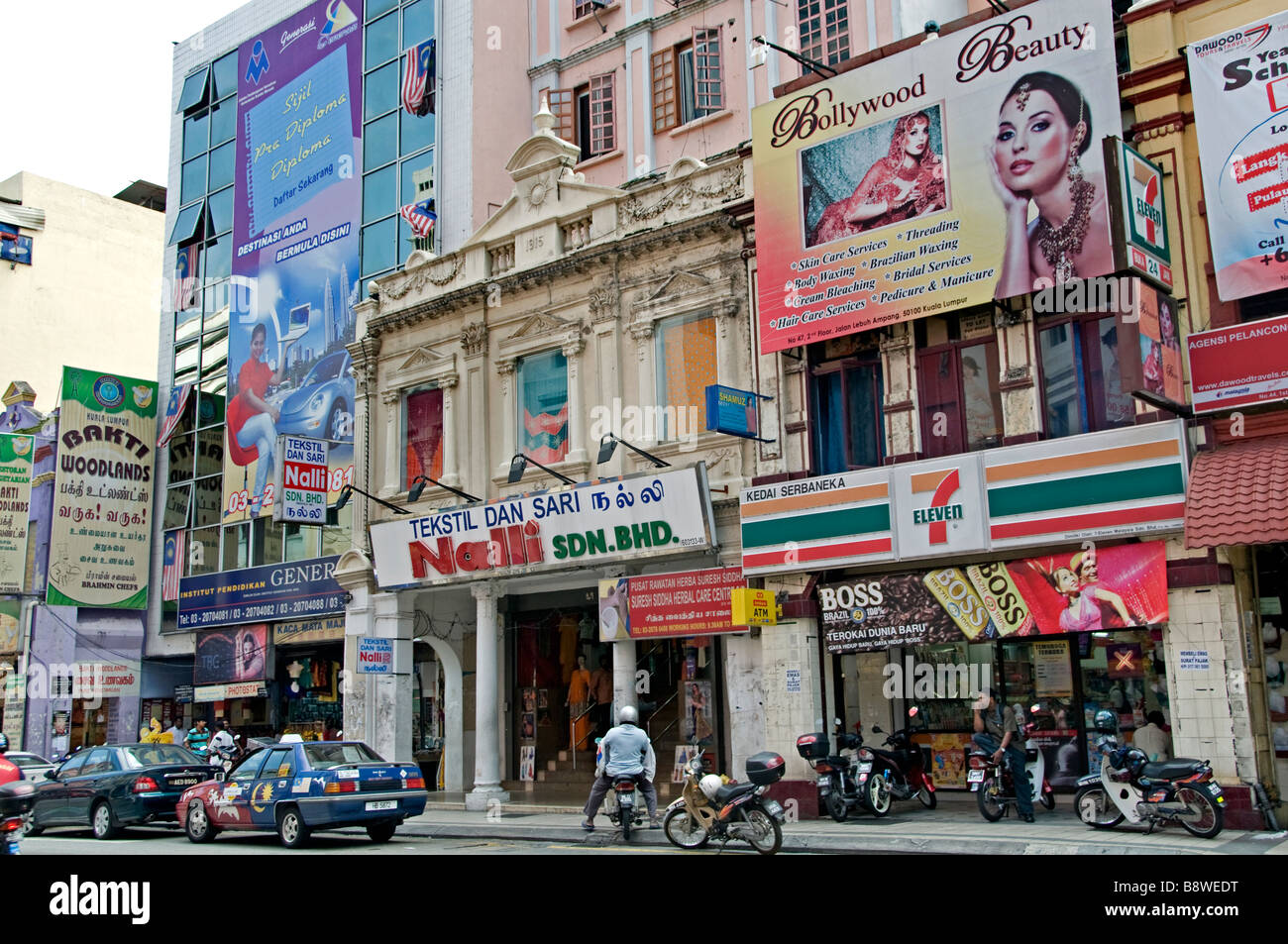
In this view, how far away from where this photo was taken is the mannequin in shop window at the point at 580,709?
24.4m

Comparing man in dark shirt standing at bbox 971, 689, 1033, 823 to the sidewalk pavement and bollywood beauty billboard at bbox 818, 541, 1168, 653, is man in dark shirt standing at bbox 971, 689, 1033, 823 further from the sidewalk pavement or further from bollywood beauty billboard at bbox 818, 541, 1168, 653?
bollywood beauty billboard at bbox 818, 541, 1168, 653

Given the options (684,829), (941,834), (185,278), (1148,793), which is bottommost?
(941,834)

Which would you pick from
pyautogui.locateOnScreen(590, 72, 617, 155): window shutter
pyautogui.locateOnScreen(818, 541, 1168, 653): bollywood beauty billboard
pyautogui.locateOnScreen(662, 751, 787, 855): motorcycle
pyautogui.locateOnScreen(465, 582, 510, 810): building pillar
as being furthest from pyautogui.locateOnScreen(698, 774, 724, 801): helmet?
pyautogui.locateOnScreen(590, 72, 617, 155): window shutter

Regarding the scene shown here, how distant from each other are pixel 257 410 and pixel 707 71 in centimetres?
1716

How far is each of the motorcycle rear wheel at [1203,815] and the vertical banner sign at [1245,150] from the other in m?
6.12

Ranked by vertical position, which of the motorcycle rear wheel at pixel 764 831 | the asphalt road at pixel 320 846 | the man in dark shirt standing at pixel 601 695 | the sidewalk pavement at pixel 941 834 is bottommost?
the asphalt road at pixel 320 846

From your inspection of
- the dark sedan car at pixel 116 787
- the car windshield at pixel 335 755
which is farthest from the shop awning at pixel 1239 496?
the dark sedan car at pixel 116 787

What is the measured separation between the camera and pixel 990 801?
15492 mm

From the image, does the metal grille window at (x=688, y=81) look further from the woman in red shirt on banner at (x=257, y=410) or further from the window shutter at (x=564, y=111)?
the woman in red shirt on banner at (x=257, y=410)

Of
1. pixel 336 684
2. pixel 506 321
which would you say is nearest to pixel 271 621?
pixel 336 684

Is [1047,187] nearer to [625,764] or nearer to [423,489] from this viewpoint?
[625,764]

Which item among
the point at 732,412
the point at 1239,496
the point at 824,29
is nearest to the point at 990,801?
the point at 1239,496

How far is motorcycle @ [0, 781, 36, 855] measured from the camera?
1164 cm
